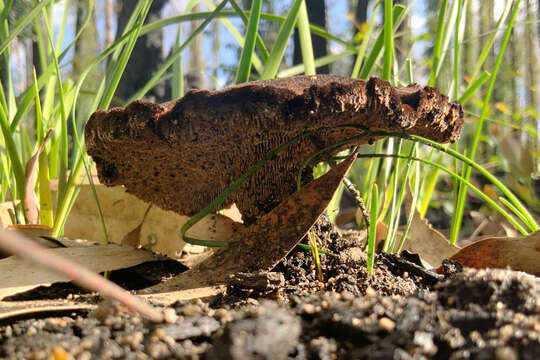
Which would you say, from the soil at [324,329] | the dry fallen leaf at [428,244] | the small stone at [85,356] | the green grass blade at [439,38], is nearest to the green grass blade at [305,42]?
the green grass blade at [439,38]

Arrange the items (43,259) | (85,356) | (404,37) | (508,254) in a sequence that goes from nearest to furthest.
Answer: (43,259)
(85,356)
(508,254)
(404,37)

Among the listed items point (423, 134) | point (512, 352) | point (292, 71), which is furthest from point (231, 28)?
point (512, 352)

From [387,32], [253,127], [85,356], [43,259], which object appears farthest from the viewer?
[387,32]

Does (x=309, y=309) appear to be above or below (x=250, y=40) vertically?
below

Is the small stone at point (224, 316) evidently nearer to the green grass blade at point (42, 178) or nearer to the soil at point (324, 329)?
the soil at point (324, 329)

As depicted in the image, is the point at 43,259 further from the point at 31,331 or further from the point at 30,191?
the point at 30,191

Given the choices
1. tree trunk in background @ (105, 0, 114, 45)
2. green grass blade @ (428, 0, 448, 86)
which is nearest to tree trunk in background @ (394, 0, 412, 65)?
green grass blade @ (428, 0, 448, 86)

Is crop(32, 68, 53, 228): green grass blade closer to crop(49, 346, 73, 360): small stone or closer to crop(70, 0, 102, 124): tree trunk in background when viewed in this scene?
crop(70, 0, 102, 124): tree trunk in background

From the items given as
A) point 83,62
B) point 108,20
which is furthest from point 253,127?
point 108,20
